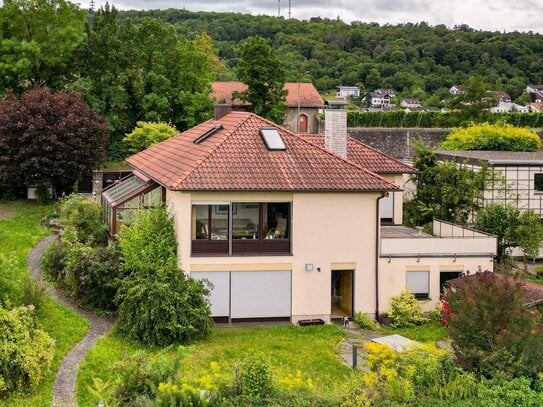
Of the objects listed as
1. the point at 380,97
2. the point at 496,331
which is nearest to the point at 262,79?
the point at 496,331

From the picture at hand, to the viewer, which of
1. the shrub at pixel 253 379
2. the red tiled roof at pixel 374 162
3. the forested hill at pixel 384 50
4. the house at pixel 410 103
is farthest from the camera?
the forested hill at pixel 384 50

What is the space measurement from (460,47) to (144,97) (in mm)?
80502

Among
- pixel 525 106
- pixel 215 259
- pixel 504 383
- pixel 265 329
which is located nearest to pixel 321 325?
pixel 265 329

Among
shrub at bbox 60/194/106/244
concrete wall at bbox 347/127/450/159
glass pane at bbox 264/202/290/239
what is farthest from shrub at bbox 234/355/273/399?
concrete wall at bbox 347/127/450/159

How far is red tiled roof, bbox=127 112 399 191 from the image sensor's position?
23.5 meters

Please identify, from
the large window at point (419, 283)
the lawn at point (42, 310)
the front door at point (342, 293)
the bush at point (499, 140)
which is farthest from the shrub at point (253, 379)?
the bush at point (499, 140)

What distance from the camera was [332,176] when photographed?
2447 cm

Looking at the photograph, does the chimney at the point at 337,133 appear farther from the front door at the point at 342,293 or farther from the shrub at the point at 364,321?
the shrub at the point at 364,321

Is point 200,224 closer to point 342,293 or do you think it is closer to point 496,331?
point 342,293

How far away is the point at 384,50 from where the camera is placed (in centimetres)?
11838

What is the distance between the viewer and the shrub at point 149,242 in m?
22.4

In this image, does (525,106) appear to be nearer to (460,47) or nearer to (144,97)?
(460,47)

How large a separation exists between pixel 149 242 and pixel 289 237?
4265mm

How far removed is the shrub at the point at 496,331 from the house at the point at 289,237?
611 cm
